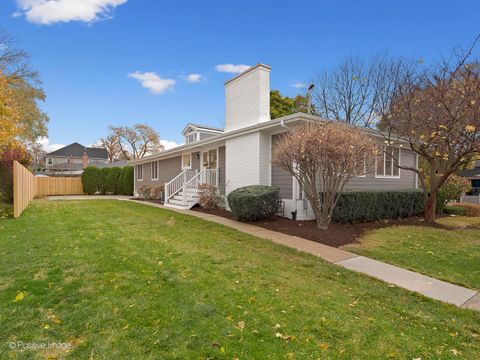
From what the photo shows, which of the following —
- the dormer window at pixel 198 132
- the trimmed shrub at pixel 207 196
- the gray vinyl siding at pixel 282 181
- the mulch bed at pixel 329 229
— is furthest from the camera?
the dormer window at pixel 198 132

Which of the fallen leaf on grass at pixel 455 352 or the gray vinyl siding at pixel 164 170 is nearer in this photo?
the fallen leaf on grass at pixel 455 352

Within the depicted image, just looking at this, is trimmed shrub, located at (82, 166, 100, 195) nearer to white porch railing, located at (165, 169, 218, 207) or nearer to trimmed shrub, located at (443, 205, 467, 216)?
white porch railing, located at (165, 169, 218, 207)

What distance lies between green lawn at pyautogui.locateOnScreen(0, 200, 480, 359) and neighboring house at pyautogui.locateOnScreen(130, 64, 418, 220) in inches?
190

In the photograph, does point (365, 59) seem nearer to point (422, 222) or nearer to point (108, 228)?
point (422, 222)

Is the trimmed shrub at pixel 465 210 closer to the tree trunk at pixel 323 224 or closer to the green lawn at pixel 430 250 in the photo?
the green lawn at pixel 430 250

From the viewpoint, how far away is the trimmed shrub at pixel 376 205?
8.91 m

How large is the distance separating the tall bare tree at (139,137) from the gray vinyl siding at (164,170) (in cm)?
2790

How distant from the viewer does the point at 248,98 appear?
12.3 meters

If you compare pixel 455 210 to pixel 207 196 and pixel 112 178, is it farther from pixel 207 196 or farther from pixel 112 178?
pixel 112 178

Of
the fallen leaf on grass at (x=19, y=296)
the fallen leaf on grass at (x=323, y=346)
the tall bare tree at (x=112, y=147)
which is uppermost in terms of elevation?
the tall bare tree at (x=112, y=147)

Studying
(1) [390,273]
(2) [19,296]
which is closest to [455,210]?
(1) [390,273]

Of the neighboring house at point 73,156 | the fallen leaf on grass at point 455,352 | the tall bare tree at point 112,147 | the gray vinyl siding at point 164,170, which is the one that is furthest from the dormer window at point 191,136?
the neighboring house at point 73,156

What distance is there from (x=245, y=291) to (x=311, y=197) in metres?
4.89

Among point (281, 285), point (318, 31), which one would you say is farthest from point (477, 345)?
point (318, 31)
